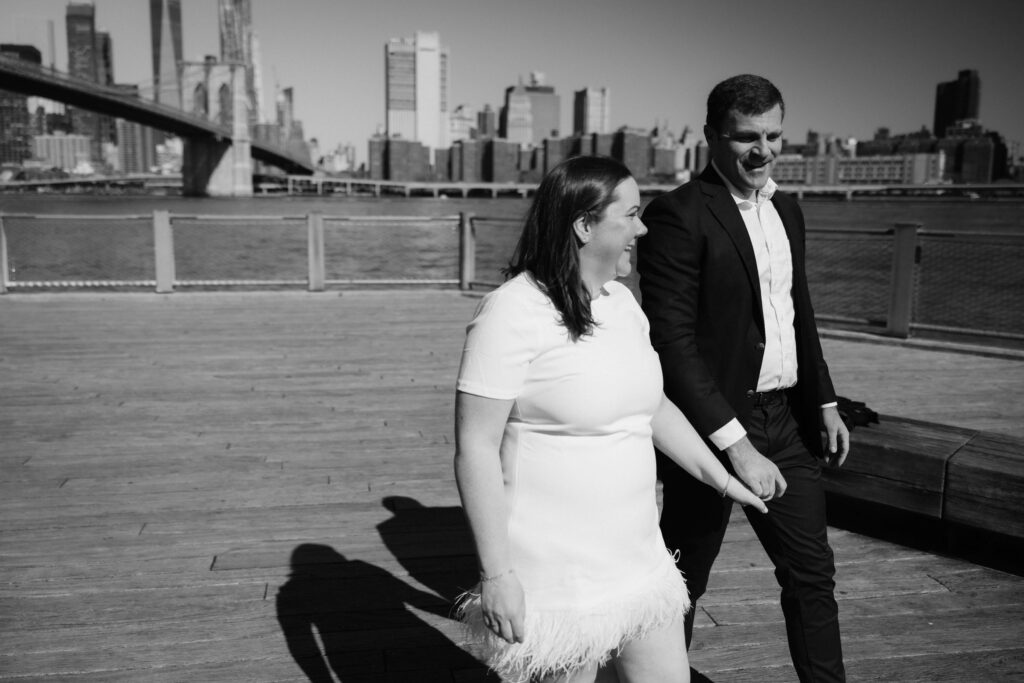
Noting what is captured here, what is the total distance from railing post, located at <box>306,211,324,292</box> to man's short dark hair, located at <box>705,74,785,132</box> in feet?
32.7

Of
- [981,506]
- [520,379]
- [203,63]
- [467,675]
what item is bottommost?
[467,675]

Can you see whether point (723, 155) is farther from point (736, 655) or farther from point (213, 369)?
point (213, 369)

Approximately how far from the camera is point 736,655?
8.82 feet

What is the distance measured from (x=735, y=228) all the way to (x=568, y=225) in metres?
0.67

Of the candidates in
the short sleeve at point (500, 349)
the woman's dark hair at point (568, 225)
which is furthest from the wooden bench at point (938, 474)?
the short sleeve at point (500, 349)

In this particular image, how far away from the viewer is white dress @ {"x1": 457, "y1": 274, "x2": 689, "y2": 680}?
1627mm

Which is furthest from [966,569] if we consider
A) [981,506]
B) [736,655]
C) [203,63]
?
[203,63]

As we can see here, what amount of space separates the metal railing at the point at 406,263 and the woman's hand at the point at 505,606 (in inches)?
196

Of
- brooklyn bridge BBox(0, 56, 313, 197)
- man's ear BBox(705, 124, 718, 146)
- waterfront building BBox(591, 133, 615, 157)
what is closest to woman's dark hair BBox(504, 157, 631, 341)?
man's ear BBox(705, 124, 718, 146)

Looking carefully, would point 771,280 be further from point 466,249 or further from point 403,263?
point 403,263

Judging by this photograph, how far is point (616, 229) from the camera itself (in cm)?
168

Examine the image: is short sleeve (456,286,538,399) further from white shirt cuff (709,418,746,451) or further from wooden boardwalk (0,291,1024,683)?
wooden boardwalk (0,291,1024,683)

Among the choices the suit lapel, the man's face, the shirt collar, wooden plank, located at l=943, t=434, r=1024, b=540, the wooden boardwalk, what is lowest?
the wooden boardwalk

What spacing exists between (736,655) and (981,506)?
3.83ft
